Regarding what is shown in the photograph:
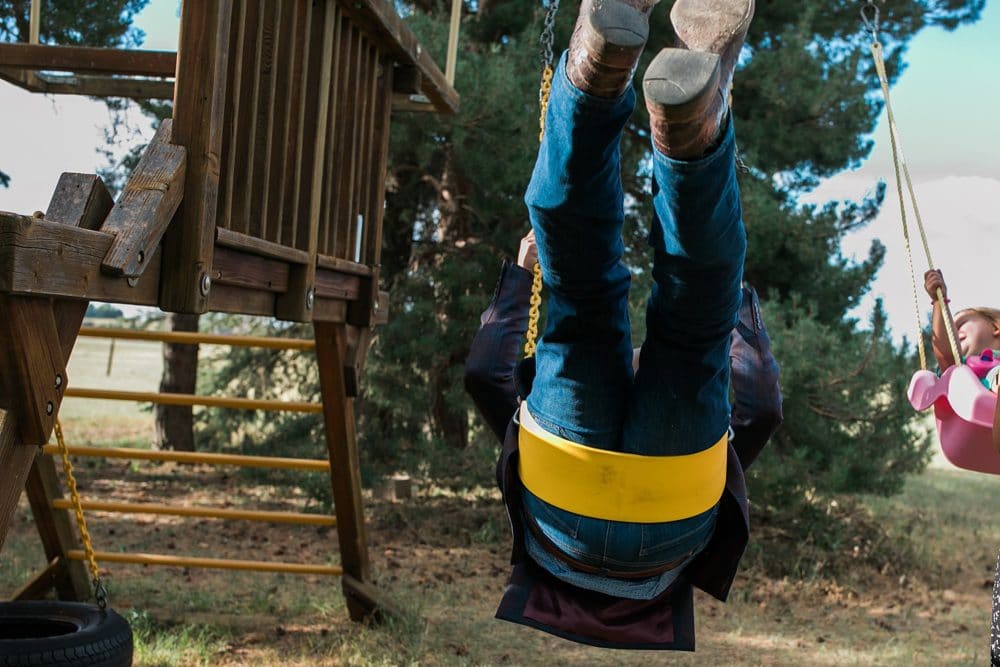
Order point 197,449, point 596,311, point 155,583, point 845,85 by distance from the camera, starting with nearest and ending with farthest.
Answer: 1. point 596,311
2. point 155,583
3. point 845,85
4. point 197,449

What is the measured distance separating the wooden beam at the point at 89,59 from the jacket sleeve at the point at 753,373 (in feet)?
7.30

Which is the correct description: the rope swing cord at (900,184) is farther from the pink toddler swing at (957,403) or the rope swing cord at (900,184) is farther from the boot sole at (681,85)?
the boot sole at (681,85)

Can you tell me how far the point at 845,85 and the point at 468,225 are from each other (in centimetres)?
277

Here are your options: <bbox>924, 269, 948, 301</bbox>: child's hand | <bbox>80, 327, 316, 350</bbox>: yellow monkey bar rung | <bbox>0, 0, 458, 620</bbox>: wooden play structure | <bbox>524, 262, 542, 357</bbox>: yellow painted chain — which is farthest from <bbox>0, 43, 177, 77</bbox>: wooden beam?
<bbox>924, 269, 948, 301</bbox>: child's hand

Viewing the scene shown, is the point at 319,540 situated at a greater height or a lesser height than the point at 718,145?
lesser

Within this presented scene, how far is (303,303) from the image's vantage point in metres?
3.26

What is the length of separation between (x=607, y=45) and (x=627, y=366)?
0.74 metres

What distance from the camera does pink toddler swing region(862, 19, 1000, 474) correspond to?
115 inches

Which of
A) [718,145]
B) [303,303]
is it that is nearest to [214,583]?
[303,303]

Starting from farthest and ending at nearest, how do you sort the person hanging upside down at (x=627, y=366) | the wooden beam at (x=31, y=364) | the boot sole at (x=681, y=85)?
the wooden beam at (x=31, y=364) < the person hanging upside down at (x=627, y=366) < the boot sole at (x=681, y=85)

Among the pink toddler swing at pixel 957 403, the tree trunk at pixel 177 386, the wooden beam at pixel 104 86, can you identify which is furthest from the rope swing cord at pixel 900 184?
the tree trunk at pixel 177 386

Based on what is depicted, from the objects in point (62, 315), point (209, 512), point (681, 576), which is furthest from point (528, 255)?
→ point (209, 512)

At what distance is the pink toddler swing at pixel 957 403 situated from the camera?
292 centimetres

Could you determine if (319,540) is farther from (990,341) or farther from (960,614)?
(990,341)
